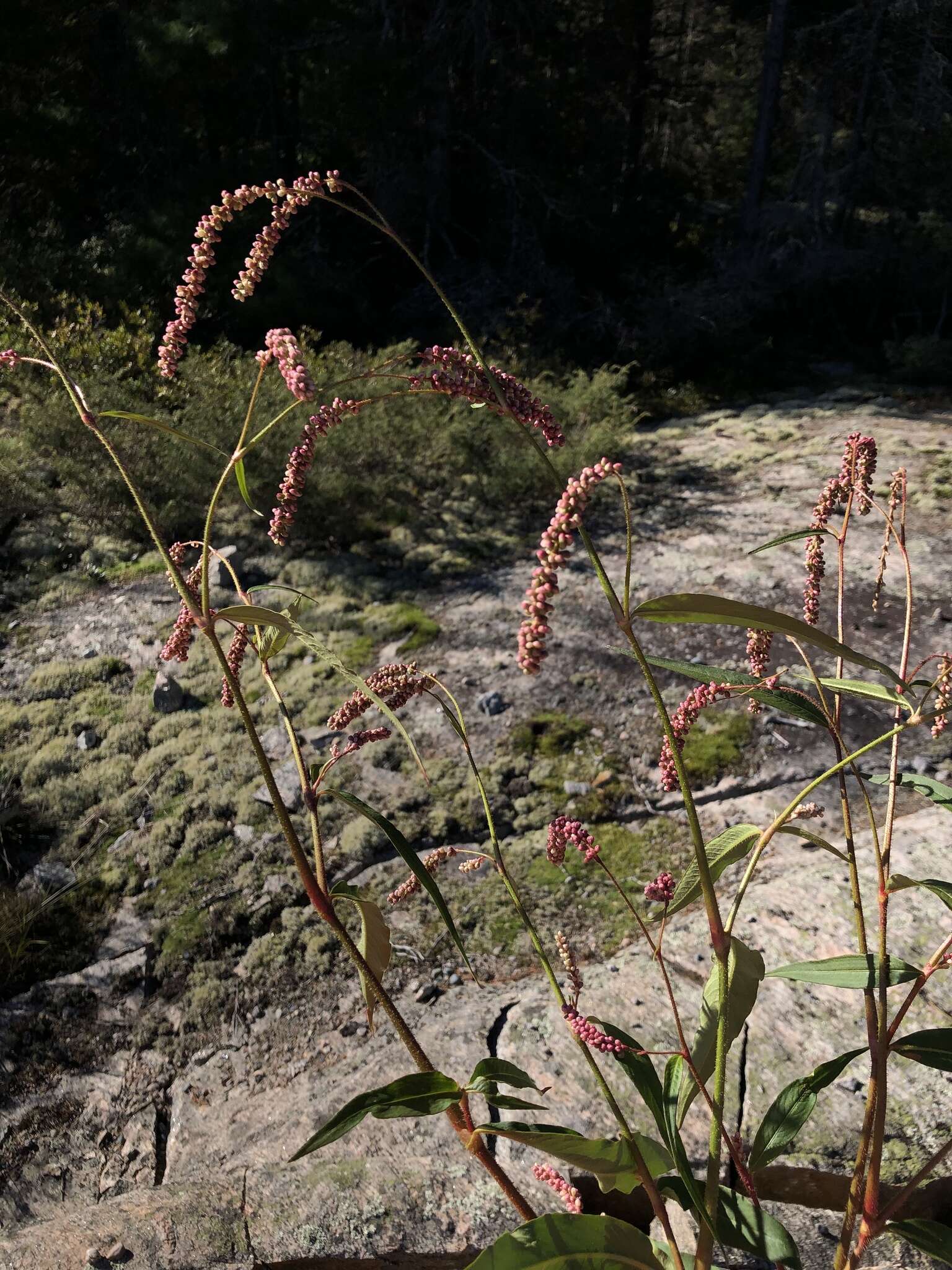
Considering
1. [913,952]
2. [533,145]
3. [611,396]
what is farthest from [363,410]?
[533,145]

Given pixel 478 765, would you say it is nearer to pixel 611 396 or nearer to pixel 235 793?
pixel 235 793

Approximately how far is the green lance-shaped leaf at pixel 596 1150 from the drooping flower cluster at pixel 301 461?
58 cm

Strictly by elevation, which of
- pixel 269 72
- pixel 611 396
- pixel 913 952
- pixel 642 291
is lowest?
pixel 913 952

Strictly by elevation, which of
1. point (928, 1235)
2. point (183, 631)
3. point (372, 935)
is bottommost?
point (928, 1235)

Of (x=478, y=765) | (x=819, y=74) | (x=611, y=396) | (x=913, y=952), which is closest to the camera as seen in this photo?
(x=913, y=952)

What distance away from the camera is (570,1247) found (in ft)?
2.65

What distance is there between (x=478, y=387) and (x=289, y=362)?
0.51ft

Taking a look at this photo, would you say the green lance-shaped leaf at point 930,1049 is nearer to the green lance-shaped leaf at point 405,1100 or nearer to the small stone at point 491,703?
the green lance-shaped leaf at point 405,1100

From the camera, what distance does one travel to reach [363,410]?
5.57m

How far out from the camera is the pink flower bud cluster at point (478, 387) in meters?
0.69

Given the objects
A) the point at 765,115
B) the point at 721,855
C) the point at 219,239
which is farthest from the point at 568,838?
the point at 765,115

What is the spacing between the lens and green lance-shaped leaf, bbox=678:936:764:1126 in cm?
84

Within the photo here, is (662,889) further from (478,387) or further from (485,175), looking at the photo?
(485,175)

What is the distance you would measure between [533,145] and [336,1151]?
34.6 feet
